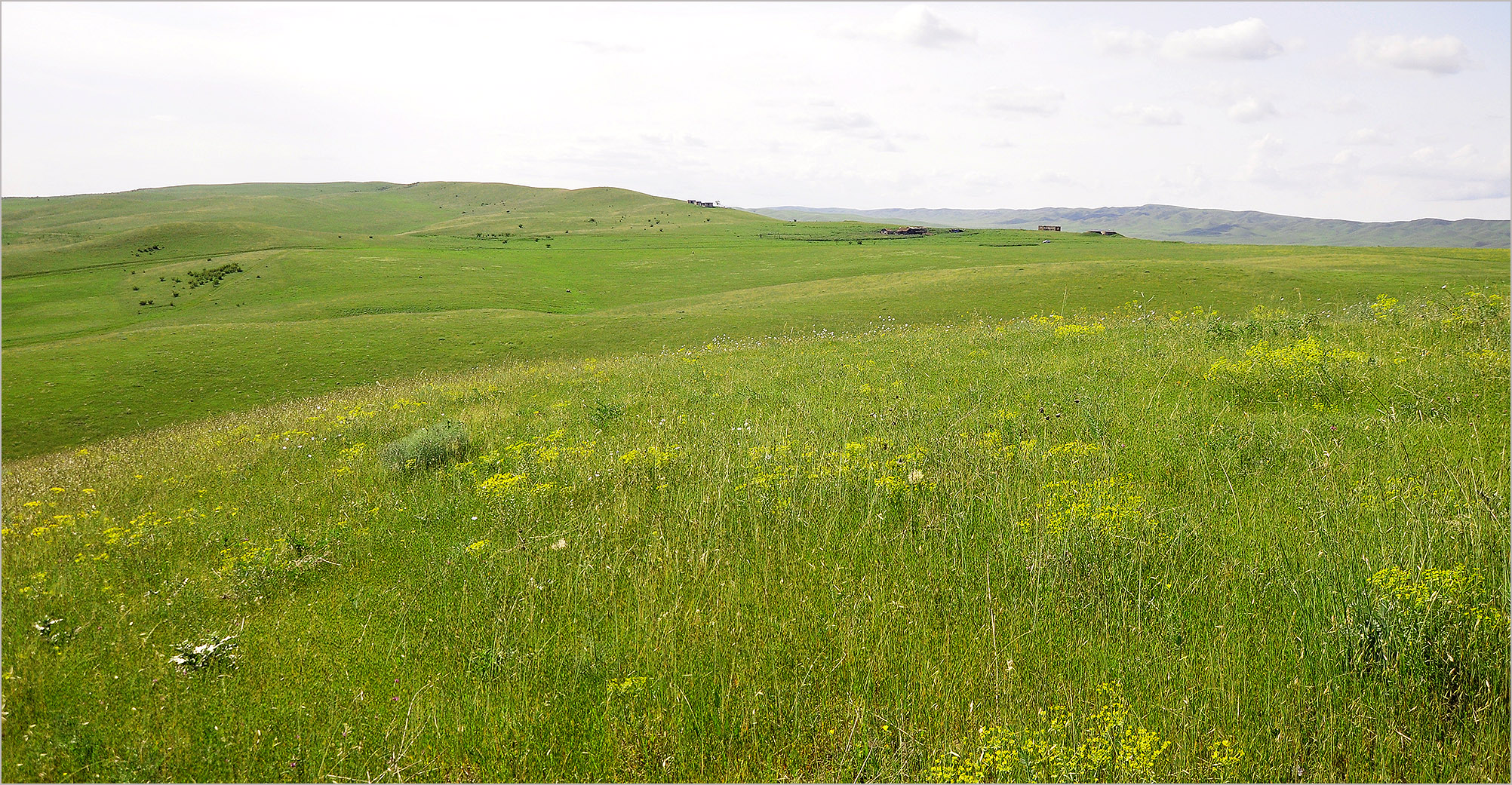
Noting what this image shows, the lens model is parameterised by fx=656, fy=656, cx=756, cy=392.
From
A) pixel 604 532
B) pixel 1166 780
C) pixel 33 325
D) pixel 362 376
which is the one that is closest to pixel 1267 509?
pixel 1166 780

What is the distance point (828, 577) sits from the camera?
4.95 metres

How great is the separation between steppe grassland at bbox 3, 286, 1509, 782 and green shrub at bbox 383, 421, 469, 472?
191 millimetres

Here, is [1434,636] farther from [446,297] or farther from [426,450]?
[446,297]

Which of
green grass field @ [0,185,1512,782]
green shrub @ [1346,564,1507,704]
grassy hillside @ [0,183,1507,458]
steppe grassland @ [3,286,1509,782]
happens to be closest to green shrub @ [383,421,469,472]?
green grass field @ [0,185,1512,782]

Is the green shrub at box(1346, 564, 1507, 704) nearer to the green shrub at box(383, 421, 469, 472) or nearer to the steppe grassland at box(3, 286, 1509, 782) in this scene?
the steppe grassland at box(3, 286, 1509, 782)

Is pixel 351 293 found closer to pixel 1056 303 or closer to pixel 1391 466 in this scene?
pixel 1056 303

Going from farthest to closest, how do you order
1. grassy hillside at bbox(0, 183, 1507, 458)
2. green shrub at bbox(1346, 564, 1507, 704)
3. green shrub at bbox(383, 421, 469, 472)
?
grassy hillside at bbox(0, 183, 1507, 458) → green shrub at bbox(383, 421, 469, 472) → green shrub at bbox(1346, 564, 1507, 704)

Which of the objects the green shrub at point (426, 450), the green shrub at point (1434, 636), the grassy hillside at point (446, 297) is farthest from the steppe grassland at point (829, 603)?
the grassy hillside at point (446, 297)

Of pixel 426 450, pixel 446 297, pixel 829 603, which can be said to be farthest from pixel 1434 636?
pixel 446 297

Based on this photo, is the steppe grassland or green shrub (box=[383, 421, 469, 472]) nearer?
the steppe grassland

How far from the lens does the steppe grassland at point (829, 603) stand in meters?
3.48

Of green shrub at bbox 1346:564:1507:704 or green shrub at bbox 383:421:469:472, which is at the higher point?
green shrub at bbox 1346:564:1507:704

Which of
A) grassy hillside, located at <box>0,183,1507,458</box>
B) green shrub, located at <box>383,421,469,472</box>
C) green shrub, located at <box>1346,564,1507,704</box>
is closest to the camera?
green shrub, located at <box>1346,564,1507,704</box>

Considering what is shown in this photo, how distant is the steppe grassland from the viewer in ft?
11.4
